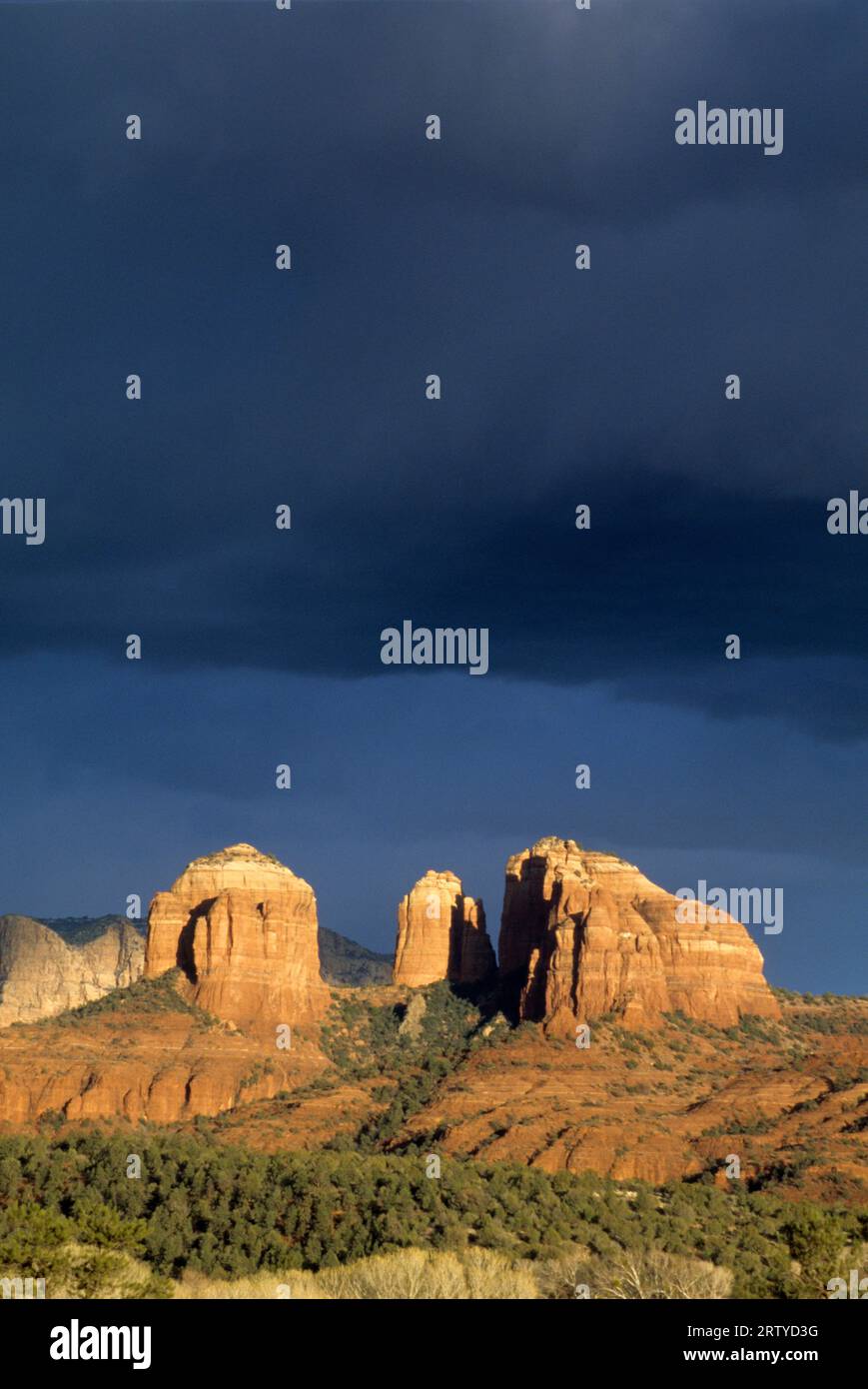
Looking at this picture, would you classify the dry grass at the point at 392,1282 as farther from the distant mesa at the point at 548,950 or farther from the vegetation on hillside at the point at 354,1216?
the distant mesa at the point at 548,950

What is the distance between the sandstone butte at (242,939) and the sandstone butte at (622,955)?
2476 cm

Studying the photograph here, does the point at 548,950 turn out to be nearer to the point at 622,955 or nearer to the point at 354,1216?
the point at 622,955

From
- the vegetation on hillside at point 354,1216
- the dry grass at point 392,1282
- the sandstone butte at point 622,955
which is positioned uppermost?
the sandstone butte at point 622,955

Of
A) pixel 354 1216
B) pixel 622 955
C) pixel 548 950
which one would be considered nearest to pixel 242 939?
pixel 548 950

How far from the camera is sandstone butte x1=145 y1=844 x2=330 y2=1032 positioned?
182625mm

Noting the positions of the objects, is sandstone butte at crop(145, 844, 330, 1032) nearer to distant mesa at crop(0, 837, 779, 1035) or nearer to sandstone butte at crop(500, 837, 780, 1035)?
distant mesa at crop(0, 837, 779, 1035)

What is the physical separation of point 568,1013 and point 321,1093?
28.9 meters

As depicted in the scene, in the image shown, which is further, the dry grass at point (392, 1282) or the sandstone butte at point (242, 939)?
the sandstone butte at point (242, 939)

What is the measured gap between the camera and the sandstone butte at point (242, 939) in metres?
183

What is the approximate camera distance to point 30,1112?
142m

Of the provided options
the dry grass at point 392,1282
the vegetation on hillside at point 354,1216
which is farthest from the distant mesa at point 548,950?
the dry grass at point 392,1282

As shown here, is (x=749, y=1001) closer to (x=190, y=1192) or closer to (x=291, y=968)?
(x=291, y=968)

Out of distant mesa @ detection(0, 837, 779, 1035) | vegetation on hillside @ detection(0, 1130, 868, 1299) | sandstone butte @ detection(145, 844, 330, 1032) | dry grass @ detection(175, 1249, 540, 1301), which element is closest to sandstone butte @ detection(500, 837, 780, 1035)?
distant mesa @ detection(0, 837, 779, 1035)

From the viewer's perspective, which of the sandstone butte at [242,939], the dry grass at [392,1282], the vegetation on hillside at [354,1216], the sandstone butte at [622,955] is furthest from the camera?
the sandstone butte at [242,939]
